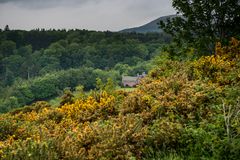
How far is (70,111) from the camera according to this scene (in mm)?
12250

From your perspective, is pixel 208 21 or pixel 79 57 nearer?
pixel 208 21

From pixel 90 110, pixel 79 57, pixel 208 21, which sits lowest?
pixel 79 57

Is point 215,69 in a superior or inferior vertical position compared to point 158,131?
superior

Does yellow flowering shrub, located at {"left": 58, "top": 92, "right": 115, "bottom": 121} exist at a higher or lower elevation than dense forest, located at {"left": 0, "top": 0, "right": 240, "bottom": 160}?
lower

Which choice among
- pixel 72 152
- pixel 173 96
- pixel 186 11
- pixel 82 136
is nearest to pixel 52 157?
pixel 72 152

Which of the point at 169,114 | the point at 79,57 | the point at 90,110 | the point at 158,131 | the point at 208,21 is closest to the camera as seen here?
the point at 158,131

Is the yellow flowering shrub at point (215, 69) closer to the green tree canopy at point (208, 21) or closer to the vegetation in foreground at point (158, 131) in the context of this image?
the vegetation in foreground at point (158, 131)

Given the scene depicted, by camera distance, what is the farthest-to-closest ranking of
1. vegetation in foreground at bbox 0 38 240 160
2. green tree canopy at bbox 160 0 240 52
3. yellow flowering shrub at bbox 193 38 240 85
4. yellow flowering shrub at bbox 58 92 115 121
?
green tree canopy at bbox 160 0 240 52
yellow flowering shrub at bbox 193 38 240 85
yellow flowering shrub at bbox 58 92 115 121
vegetation in foreground at bbox 0 38 240 160

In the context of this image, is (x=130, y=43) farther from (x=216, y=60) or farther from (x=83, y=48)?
(x=216, y=60)

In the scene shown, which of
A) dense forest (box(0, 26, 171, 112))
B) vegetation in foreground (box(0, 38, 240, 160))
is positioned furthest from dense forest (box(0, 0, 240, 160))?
dense forest (box(0, 26, 171, 112))

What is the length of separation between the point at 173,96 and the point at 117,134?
2.47 meters

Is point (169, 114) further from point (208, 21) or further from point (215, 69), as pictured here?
point (208, 21)

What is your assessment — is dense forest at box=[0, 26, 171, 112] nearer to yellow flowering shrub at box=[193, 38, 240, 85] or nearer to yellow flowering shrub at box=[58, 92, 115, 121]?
yellow flowering shrub at box=[193, 38, 240, 85]

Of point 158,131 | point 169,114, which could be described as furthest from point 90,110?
point 158,131
